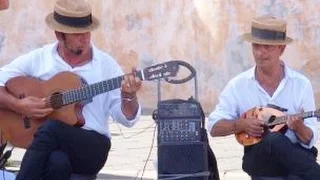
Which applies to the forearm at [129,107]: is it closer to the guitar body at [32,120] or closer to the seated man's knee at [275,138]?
the guitar body at [32,120]

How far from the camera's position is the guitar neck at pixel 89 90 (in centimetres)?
589

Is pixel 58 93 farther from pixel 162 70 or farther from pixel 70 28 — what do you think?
pixel 162 70

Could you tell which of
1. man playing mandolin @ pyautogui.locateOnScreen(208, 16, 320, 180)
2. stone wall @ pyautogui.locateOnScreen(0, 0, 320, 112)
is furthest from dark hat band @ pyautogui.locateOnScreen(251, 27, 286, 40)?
stone wall @ pyautogui.locateOnScreen(0, 0, 320, 112)

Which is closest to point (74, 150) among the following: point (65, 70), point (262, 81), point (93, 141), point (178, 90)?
point (93, 141)

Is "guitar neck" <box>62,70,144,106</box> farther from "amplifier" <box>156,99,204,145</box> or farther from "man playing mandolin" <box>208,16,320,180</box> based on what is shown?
"man playing mandolin" <box>208,16,320,180</box>

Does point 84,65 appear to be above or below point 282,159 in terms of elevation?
above

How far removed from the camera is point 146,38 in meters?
15.3

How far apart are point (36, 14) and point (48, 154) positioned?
33.2ft

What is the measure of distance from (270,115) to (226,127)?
12.2 inches

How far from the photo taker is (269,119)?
19.1 ft

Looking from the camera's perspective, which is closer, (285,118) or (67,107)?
(285,118)

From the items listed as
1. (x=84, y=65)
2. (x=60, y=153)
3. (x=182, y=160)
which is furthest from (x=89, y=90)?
(x=182, y=160)

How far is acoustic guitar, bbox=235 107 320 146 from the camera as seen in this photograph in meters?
5.77

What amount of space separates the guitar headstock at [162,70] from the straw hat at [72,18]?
1.76 ft
